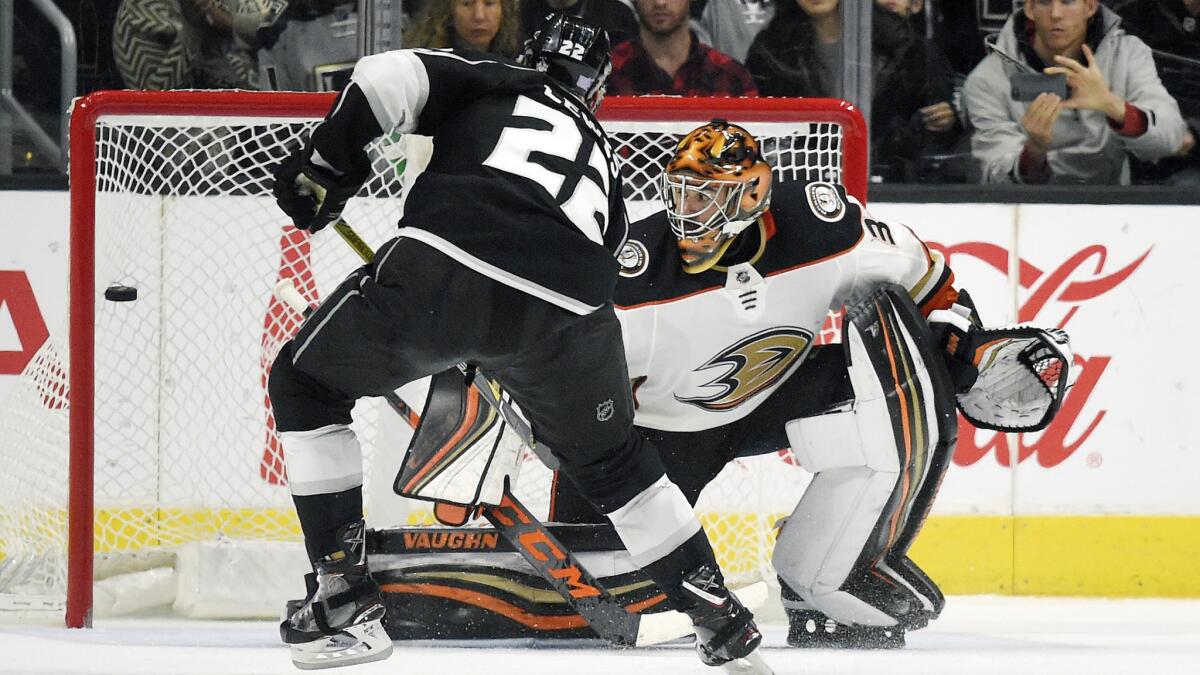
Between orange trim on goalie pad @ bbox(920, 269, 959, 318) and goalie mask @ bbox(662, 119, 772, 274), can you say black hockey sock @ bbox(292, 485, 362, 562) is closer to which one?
goalie mask @ bbox(662, 119, 772, 274)

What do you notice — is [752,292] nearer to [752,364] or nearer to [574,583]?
[752,364]

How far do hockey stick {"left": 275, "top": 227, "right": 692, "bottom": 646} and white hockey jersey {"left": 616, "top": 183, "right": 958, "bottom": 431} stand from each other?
317 millimetres

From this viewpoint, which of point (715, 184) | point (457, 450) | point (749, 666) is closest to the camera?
point (749, 666)

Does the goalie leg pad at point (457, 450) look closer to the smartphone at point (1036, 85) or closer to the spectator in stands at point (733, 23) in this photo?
the spectator in stands at point (733, 23)

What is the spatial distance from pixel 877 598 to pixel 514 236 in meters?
1.11

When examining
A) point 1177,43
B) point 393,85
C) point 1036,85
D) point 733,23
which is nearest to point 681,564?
point 393,85

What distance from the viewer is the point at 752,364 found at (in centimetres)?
263

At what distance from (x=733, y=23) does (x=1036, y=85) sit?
2.56 feet

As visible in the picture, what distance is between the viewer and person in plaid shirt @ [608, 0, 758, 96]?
3.63m

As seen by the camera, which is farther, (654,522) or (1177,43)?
(1177,43)

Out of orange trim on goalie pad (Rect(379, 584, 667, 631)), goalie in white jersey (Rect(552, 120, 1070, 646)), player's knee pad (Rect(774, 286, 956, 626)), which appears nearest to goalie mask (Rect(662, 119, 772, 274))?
goalie in white jersey (Rect(552, 120, 1070, 646))

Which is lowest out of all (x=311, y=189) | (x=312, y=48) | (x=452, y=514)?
(x=452, y=514)

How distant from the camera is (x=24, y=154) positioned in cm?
351

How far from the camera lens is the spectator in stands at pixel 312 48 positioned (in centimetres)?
355
